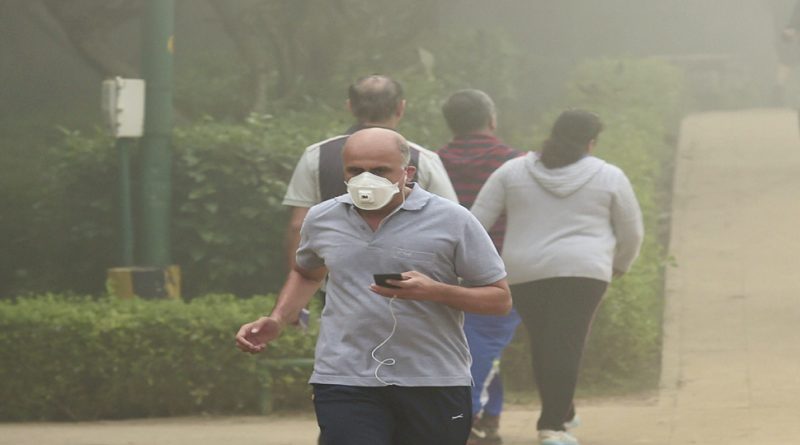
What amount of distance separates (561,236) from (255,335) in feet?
8.26

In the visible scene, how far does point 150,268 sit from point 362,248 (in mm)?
5187

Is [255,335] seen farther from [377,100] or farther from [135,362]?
[135,362]

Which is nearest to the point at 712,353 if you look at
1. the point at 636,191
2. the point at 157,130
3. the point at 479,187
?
the point at 636,191

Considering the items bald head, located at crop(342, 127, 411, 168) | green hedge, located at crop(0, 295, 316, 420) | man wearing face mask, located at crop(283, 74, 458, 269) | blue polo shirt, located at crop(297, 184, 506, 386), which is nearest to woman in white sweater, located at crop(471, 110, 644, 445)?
man wearing face mask, located at crop(283, 74, 458, 269)

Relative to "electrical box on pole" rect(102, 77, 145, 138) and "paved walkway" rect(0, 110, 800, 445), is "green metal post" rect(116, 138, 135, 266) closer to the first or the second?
"electrical box on pole" rect(102, 77, 145, 138)

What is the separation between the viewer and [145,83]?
9.88 m

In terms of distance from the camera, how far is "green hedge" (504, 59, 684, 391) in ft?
30.7

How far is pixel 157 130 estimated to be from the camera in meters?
9.91

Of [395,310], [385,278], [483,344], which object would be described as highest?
[385,278]

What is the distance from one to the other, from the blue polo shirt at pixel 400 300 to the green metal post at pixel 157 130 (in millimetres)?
5100

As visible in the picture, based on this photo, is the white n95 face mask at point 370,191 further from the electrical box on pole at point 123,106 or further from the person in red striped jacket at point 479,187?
the electrical box on pole at point 123,106

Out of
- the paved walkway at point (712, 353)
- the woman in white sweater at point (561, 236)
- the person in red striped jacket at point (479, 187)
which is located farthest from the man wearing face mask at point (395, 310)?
the paved walkway at point (712, 353)

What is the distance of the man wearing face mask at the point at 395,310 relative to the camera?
4781 millimetres

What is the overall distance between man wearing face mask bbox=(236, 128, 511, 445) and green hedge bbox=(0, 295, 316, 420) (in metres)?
3.95
